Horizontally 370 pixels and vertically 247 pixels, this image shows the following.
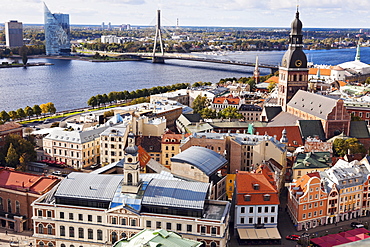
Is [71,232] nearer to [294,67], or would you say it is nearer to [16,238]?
[16,238]

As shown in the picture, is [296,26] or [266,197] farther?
[296,26]

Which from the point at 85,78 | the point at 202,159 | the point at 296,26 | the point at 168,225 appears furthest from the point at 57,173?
the point at 85,78

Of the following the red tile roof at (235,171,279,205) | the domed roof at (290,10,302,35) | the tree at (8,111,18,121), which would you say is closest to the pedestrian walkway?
the red tile roof at (235,171,279,205)

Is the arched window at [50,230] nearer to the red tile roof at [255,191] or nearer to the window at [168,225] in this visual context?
the window at [168,225]

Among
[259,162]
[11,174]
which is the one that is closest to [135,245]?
[11,174]

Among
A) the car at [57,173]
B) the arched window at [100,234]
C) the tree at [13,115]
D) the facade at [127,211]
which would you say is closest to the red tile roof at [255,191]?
the facade at [127,211]
